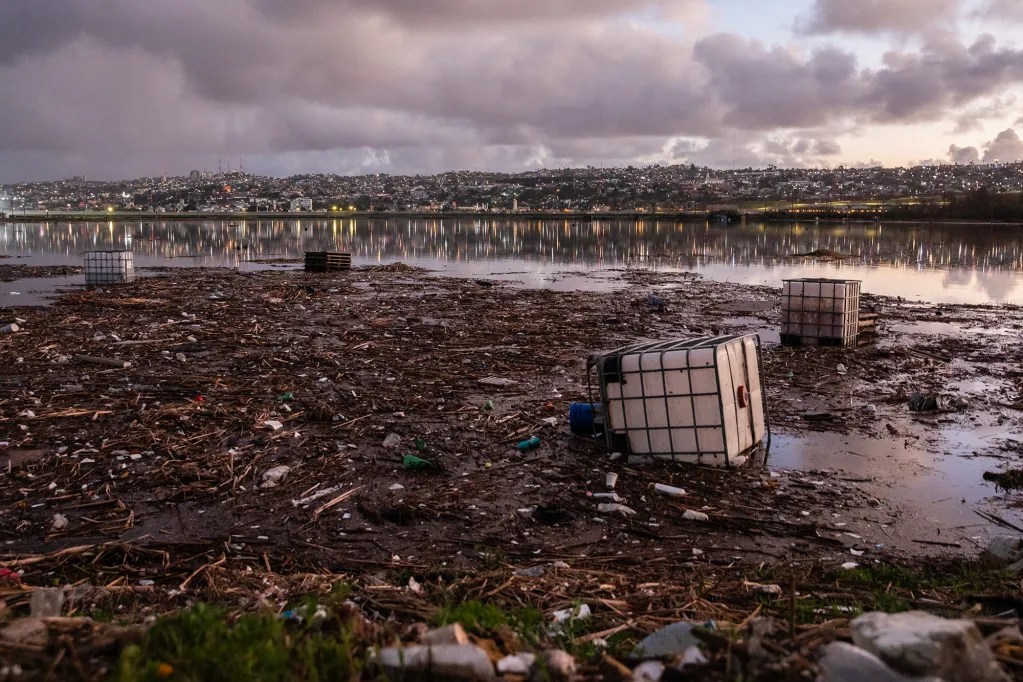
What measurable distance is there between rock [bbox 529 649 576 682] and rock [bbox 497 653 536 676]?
0.03 metres

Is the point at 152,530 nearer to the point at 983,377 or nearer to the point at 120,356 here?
the point at 120,356

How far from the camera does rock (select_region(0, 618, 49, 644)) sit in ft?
10.9

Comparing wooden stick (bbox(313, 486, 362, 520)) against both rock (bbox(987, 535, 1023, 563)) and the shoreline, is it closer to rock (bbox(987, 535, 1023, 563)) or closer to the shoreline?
rock (bbox(987, 535, 1023, 563))

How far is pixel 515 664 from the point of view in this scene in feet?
10.6

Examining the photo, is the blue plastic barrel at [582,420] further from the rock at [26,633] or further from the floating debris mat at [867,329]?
the floating debris mat at [867,329]

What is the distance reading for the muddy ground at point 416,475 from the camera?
16.7 feet

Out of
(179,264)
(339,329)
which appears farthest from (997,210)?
(339,329)

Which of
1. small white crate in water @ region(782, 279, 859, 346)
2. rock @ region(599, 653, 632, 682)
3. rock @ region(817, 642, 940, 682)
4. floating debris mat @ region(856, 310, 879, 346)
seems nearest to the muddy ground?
floating debris mat @ region(856, 310, 879, 346)

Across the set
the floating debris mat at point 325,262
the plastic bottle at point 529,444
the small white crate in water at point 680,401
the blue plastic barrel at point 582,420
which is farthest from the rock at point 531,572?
the floating debris mat at point 325,262

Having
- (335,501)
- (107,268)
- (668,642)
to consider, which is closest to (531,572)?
(668,642)

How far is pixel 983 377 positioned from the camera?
11.6m

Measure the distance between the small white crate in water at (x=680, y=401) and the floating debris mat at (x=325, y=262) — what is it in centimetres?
2438

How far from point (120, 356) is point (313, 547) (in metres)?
8.34

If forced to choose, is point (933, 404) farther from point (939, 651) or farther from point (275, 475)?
point (275, 475)
